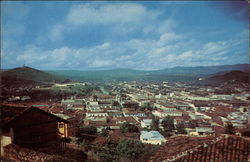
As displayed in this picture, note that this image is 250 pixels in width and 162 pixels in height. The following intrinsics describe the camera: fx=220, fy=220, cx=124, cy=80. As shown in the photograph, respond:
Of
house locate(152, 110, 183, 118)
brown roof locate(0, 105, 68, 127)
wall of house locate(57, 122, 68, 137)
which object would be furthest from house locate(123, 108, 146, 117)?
brown roof locate(0, 105, 68, 127)

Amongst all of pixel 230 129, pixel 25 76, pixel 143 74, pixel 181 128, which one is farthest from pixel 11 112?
pixel 230 129

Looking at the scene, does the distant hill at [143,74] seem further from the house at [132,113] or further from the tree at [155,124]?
the tree at [155,124]

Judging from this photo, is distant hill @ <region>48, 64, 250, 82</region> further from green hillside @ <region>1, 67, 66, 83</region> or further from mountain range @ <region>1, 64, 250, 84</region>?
green hillside @ <region>1, 67, 66, 83</region>

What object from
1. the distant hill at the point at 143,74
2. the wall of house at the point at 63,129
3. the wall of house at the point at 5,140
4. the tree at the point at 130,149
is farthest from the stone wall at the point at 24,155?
the distant hill at the point at 143,74

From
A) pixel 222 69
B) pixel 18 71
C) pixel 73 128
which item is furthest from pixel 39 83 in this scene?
pixel 222 69

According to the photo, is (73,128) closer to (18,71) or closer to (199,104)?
(18,71)

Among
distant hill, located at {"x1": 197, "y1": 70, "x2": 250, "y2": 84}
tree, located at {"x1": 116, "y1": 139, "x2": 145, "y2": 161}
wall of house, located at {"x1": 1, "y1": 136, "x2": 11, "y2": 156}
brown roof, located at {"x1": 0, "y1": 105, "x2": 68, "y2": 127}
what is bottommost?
tree, located at {"x1": 116, "y1": 139, "x2": 145, "y2": 161}
